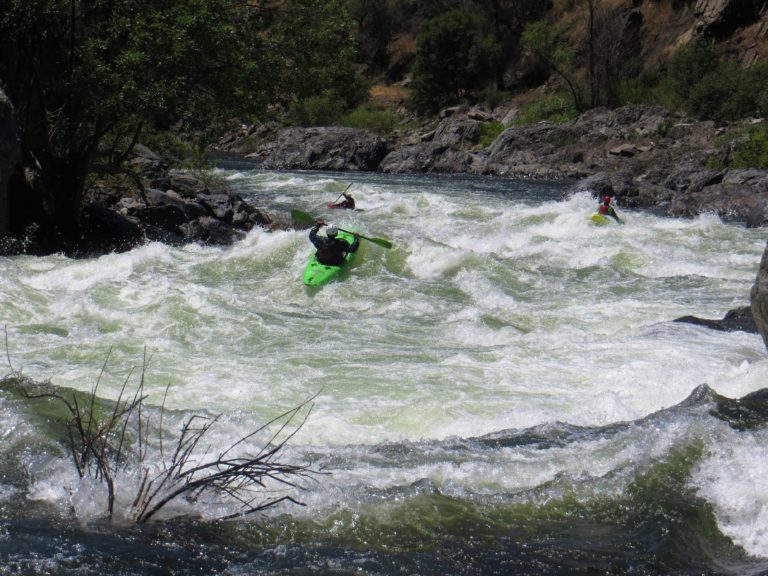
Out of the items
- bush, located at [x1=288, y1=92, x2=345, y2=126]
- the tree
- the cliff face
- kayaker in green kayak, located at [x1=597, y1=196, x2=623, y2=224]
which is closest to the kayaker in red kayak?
kayaker in green kayak, located at [x1=597, y1=196, x2=623, y2=224]

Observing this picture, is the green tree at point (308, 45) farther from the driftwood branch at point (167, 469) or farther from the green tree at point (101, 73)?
the driftwood branch at point (167, 469)

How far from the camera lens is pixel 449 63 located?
1690 inches

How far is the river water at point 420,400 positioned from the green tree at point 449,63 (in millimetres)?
28840

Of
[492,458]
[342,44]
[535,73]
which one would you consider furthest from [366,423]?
[535,73]

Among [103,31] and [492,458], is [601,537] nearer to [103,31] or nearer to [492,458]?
[492,458]

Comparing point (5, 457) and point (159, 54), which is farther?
point (159, 54)

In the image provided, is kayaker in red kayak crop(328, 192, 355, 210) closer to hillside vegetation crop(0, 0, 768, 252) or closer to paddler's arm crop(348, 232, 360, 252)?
hillside vegetation crop(0, 0, 768, 252)

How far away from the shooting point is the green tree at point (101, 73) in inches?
499

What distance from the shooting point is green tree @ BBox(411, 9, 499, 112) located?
42.8 meters

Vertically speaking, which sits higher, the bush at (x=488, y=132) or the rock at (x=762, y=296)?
the rock at (x=762, y=296)

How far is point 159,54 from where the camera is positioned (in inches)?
525

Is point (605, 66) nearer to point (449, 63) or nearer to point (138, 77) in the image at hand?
point (449, 63)

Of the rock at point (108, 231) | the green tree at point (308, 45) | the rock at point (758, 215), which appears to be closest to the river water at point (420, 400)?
the rock at point (108, 231)

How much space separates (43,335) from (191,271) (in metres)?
4.03
